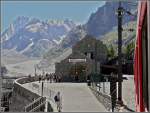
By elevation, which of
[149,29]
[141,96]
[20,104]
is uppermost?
[149,29]

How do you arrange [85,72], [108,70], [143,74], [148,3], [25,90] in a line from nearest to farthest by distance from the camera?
[148,3], [143,74], [25,90], [85,72], [108,70]

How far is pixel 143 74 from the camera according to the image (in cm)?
1385

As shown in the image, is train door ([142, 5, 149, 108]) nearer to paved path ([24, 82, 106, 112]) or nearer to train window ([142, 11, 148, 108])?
train window ([142, 11, 148, 108])

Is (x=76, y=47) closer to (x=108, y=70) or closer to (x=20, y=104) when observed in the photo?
(x=108, y=70)

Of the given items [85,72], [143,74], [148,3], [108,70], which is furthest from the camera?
[108,70]

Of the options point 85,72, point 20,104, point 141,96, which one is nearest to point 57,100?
point 141,96

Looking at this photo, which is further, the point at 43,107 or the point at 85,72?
the point at 85,72

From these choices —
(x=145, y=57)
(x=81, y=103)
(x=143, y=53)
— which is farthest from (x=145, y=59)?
(x=81, y=103)

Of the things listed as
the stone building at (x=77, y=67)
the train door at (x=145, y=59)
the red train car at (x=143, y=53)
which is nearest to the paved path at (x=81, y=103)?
the red train car at (x=143, y=53)

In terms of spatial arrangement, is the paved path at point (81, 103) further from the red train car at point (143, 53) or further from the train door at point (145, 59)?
the train door at point (145, 59)

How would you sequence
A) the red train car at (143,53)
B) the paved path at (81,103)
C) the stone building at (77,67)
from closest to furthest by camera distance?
the red train car at (143,53) < the paved path at (81,103) < the stone building at (77,67)

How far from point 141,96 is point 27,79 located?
185 ft

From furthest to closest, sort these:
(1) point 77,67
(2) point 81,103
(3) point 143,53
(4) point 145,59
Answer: (1) point 77,67
(2) point 81,103
(3) point 143,53
(4) point 145,59

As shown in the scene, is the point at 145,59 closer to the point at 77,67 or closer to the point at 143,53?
the point at 143,53
